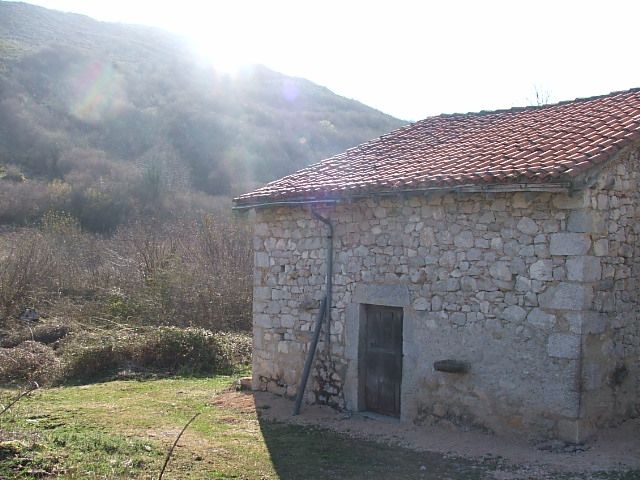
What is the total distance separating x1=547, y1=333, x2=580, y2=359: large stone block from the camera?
24.8ft

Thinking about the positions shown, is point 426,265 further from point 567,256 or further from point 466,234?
point 567,256

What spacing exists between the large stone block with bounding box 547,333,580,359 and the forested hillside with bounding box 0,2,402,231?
885 inches

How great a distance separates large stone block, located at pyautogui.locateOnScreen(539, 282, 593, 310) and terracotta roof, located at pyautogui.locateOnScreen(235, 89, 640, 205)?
1.21m

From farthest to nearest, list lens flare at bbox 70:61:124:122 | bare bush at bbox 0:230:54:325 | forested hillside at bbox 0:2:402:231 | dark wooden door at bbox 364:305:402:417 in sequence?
lens flare at bbox 70:61:124:122 → forested hillside at bbox 0:2:402:231 → bare bush at bbox 0:230:54:325 → dark wooden door at bbox 364:305:402:417

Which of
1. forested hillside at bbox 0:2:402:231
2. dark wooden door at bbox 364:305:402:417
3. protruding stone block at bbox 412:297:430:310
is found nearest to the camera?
protruding stone block at bbox 412:297:430:310

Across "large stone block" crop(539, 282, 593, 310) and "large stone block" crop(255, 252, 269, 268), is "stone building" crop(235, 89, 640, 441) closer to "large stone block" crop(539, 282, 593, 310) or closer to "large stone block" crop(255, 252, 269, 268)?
"large stone block" crop(539, 282, 593, 310)

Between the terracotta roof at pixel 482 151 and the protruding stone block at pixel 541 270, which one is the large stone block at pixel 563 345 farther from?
the terracotta roof at pixel 482 151

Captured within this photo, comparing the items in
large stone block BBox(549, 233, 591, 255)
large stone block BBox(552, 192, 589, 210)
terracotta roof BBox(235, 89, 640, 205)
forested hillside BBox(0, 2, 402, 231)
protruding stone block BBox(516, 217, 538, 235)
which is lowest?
large stone block BBox(549, 233, 591, 255)

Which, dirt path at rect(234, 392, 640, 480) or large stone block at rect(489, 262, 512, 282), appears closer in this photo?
dirt path at rect(234, 392, 640, 480)

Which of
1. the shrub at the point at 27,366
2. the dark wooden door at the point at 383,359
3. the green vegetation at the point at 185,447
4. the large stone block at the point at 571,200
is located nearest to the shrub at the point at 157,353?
the shrub at the point at 27,366

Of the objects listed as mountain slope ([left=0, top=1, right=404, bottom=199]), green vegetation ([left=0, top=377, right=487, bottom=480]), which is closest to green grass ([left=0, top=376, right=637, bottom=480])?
green vegetation ([left=0, top=377, right=487, bottom=480])

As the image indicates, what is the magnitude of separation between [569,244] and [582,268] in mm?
294

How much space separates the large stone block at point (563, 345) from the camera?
755 cm

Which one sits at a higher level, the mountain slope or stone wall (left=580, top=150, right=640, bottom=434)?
the mountain slope
